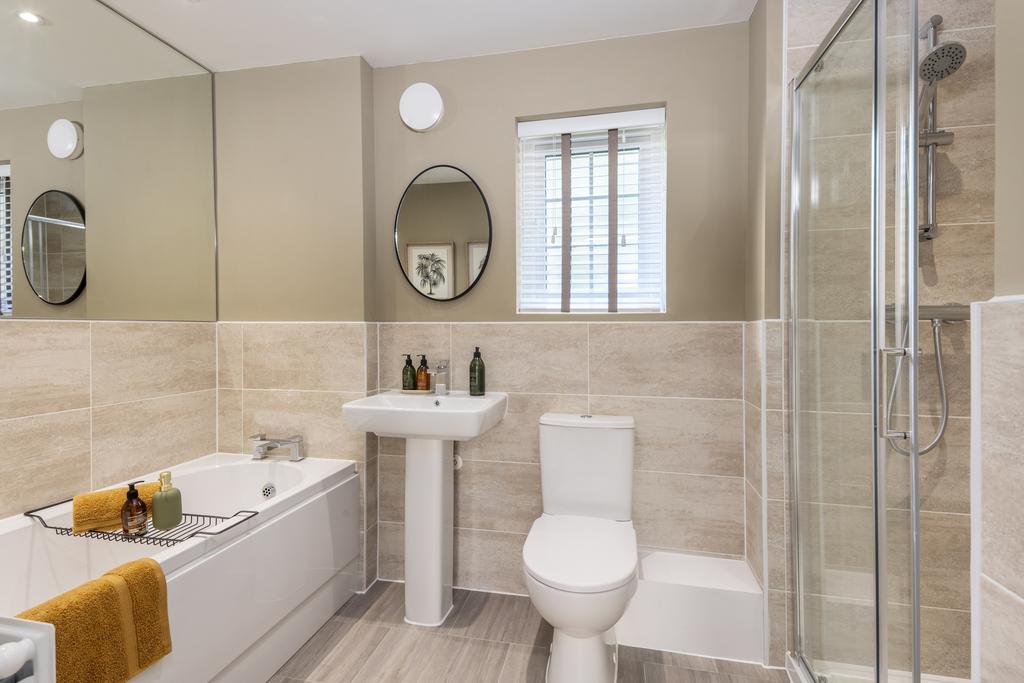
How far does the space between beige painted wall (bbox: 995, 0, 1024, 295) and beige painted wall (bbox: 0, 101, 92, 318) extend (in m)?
2.57

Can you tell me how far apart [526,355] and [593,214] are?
74 cm

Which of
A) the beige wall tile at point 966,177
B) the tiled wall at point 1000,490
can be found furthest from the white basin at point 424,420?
the beige wall tile at point 966,177

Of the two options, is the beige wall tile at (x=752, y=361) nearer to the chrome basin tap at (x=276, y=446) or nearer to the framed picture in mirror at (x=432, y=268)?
the framed picture in mirror at (x=432, y=268)

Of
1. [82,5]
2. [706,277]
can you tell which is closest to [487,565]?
[706,277]

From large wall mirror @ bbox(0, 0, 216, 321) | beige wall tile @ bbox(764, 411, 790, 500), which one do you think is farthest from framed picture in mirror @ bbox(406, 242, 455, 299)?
beige wall tile @ bbox(764, 411, 790, 500)

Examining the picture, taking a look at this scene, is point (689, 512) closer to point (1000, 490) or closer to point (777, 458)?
point (777, 458)

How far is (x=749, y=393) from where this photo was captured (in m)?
2.06

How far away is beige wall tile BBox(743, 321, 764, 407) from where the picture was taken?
1.92 m

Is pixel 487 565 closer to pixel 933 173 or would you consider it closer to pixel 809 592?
pixel 809 592

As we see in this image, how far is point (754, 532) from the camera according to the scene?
202cm

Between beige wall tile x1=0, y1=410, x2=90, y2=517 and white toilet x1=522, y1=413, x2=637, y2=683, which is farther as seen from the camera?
beige wall tile x1=0, y1=410, x2=90, y2=517

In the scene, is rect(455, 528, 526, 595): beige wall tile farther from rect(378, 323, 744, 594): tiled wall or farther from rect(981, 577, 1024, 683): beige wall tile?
rect(981, 577, 1024, 683): beige wall tile

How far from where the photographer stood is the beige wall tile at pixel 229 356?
2.56 meters

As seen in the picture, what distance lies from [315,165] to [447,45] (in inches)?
32.8
